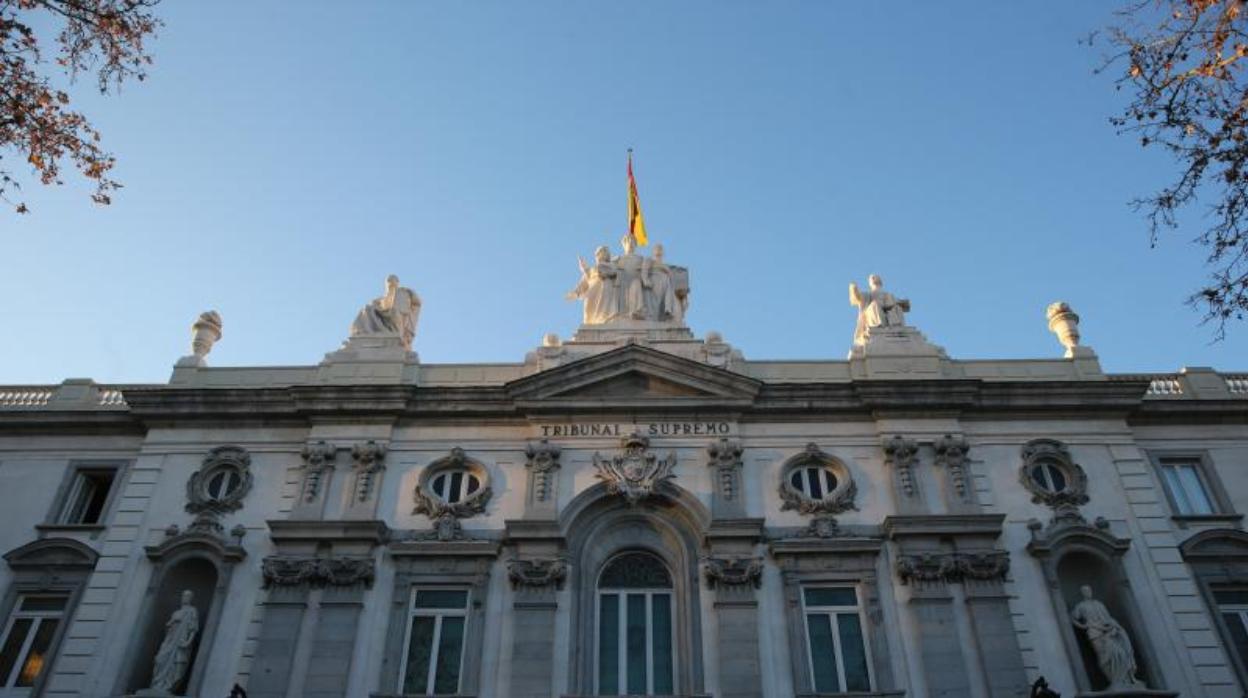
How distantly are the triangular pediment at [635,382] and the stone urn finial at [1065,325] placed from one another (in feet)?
27.1

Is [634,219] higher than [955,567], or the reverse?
[634,219]

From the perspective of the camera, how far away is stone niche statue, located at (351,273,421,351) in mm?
25531

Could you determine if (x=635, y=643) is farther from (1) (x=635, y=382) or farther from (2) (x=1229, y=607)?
(2) (x=1229, y=607)

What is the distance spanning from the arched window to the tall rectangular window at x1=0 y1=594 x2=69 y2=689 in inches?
443

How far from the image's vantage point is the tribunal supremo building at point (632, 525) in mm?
19781

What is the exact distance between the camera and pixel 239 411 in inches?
925

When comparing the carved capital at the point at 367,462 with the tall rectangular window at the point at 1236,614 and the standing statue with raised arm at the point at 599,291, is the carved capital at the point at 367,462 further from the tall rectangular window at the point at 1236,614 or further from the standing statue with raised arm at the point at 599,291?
the tall rectangular window at the point at 1236,614

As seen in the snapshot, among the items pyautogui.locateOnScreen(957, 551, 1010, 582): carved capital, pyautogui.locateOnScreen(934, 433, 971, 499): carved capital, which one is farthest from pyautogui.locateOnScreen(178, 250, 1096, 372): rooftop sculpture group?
pyautogui.locateOnScreen(957, 551, 1010, 582): carved capital

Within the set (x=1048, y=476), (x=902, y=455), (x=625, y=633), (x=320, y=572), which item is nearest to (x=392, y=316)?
(x=320, y=572)

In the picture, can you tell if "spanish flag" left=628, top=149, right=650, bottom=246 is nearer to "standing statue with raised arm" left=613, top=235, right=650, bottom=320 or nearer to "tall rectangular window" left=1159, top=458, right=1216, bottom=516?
"standing statue with raised arm" left=613, top=235, right=650, bottom=320

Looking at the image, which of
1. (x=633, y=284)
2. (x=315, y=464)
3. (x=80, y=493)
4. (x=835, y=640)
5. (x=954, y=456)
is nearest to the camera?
(x=835, y=640)

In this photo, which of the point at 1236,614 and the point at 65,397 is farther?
the point at 65,397

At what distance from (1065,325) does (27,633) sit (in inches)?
977

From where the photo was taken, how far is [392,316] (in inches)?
1016
